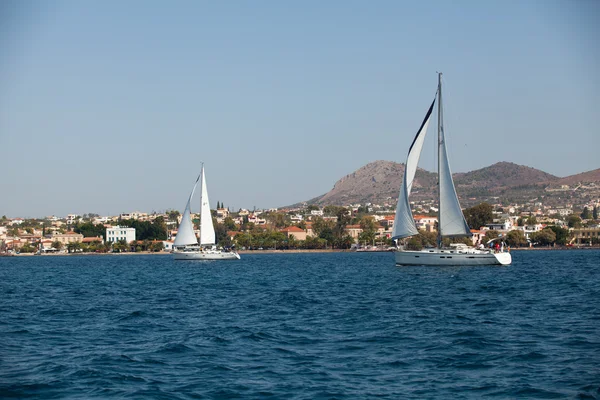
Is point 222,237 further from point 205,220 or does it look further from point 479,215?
point 205,220

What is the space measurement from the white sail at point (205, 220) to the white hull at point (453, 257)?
33808 millimetres

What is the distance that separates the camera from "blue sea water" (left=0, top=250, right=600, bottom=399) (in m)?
14.8

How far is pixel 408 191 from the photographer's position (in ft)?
175

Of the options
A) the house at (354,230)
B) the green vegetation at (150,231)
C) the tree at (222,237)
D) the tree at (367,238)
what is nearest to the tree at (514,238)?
the tree at (367,238)

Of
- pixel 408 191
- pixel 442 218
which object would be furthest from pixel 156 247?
pixel 442 218

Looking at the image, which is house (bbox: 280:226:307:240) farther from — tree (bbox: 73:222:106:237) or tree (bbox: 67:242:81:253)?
tree (bbox: 67:242:81:253)

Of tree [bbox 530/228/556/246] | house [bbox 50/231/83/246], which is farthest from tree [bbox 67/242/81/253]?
tree [bbox 530/228/556/246]

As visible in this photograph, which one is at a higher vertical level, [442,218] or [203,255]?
[442,218]

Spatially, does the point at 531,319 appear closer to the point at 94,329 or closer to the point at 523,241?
→ the point at 94,329

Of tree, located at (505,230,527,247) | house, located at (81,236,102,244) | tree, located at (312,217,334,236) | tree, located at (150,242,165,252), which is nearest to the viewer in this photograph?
tree, located at (505,230,527,247)

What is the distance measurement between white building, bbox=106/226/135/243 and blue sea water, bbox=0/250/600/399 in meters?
134

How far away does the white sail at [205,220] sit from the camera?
83.8 m

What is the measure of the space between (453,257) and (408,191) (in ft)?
17.0

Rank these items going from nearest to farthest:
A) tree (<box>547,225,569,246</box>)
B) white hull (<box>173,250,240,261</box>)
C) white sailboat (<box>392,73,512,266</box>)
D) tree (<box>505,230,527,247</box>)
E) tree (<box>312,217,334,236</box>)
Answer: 1. white sailboat (<box>392,73,512,266</box>)
2. white hull (<box>173,250,240,261</box>)
3. tree (<box>505,230,527,247</box>)
4. tree (<box>547,225,569,246</box>)
5. tree (<box>312,217,334,236</box>)
